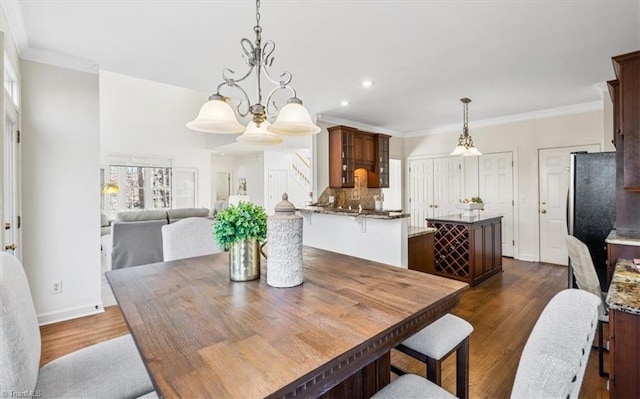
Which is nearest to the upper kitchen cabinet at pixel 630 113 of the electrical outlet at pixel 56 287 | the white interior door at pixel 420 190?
the white interior door at pixel 420 190

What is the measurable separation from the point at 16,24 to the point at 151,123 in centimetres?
626

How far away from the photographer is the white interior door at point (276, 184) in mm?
9125

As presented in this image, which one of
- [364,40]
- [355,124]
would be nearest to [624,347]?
[364,40]

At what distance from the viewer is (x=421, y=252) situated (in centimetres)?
381

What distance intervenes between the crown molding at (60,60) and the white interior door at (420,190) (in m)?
5.83

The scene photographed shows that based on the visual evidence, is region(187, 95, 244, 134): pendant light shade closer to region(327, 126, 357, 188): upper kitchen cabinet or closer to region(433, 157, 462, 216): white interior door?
region(327, 126, 357, 188): upper kitchen cabinet

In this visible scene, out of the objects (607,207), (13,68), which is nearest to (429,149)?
(607,207)

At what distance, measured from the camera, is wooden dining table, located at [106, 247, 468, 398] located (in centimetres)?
77

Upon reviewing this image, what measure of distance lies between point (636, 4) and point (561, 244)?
3.90 metres

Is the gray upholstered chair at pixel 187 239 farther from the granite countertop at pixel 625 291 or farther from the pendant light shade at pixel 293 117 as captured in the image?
the granite countertop at pixel 625 291

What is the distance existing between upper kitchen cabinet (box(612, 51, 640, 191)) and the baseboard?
4888 millimetres

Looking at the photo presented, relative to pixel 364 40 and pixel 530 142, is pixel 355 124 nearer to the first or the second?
pixel 530 142

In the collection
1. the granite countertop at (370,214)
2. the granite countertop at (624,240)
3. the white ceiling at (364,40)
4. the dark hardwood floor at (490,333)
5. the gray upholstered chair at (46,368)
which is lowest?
the dark hardwood floor at (490,333)

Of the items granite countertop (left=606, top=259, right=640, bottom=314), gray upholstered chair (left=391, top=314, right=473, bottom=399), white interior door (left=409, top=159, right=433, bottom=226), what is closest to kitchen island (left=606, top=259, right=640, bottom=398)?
granite countertop (left=606, top=259, right=640, bottom=314)
